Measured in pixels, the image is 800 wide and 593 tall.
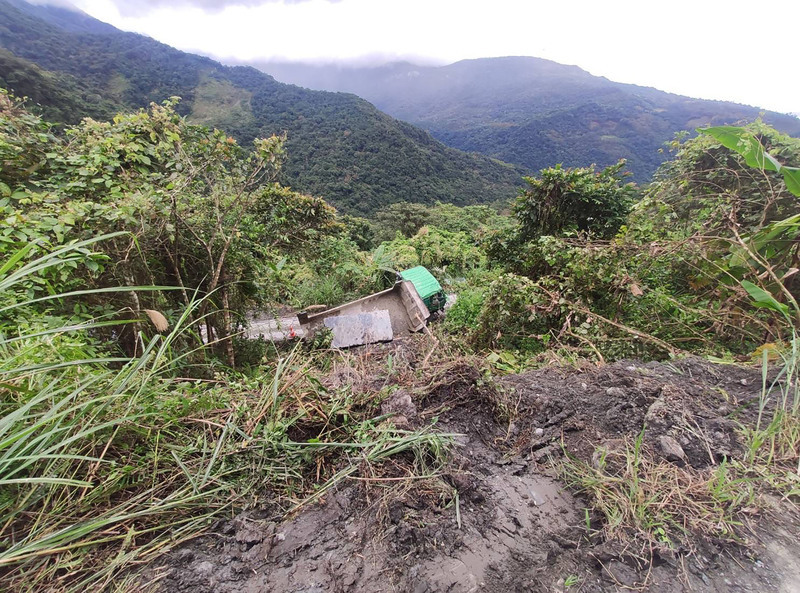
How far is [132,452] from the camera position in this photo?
4.03ft

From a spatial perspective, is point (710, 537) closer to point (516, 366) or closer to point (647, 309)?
point (516, 366)

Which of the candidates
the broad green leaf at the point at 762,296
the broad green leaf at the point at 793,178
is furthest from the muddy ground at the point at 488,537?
the broad green leaf at the point at 793,178

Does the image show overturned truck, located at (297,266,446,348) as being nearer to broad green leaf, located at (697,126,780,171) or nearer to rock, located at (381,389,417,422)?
rock, located at (381,389,417,422)

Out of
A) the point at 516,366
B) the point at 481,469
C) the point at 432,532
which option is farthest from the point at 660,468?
the point at 516,366

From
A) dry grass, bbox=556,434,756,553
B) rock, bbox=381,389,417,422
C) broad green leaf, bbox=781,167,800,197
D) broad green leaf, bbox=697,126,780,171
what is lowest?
dry grass, bbox=556,434,756,553

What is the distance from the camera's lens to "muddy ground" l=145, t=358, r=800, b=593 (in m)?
1.08

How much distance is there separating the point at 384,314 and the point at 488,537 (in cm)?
473

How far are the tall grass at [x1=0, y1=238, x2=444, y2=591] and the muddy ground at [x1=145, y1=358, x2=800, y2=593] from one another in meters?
0.11

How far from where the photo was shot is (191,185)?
326 centimetres

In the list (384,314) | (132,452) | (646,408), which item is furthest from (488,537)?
(384,314)

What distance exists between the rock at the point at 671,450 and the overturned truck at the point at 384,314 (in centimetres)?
382

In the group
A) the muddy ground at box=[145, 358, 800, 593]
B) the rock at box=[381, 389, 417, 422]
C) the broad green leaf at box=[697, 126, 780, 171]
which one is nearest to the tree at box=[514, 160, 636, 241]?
the broad green leaf at box=[697, 126, 780, 171]

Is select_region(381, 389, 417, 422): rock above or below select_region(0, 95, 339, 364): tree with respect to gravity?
below

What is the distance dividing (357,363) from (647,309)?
320 cm
